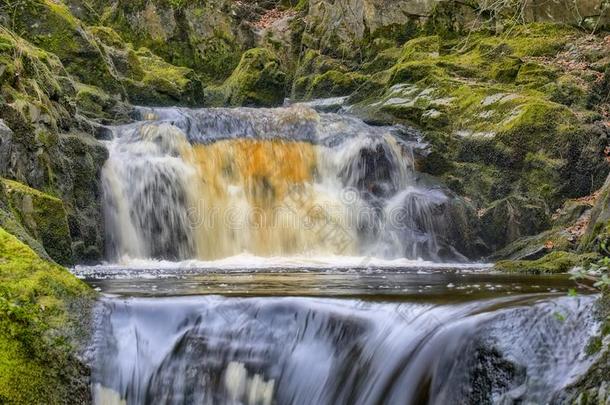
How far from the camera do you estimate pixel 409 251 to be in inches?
512

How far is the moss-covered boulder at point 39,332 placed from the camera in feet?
14.0

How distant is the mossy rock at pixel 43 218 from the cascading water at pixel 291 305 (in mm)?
395

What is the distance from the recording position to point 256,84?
2025 cm

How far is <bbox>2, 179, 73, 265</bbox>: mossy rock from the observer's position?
28.7 feet

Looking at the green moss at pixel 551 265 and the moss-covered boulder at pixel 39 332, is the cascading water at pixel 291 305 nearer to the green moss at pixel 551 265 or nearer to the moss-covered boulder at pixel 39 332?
the moss-covered boulder at pixel 39 332

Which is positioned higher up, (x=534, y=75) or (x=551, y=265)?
(x=534, y=75)

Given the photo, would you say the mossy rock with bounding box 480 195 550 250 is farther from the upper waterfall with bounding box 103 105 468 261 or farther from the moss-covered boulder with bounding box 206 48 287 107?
the moss-covered boulder with bounding box 206 48 287 107

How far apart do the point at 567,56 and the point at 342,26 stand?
25.6ft

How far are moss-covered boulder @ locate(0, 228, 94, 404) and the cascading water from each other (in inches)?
7.0

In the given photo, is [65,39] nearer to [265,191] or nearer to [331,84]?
[265,191]

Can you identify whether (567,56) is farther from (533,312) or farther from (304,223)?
(533,312)

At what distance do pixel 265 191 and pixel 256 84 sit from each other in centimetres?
752

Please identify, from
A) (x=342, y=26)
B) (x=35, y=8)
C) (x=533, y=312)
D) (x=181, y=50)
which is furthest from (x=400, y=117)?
(x=533, y=312)

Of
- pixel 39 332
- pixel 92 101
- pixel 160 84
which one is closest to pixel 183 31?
pixel 160 84
